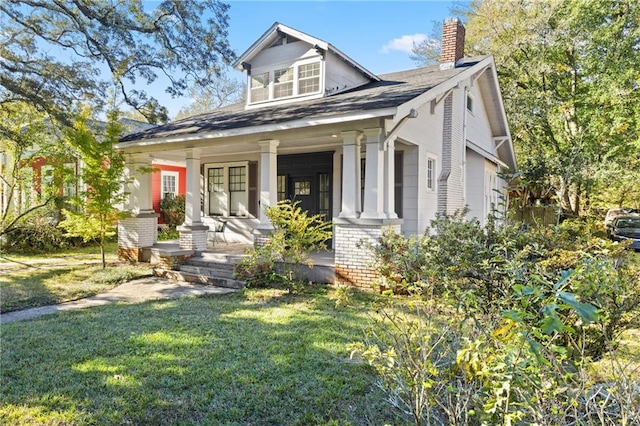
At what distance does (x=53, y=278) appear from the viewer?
8.41m

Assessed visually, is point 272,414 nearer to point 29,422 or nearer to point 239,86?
point 29,422

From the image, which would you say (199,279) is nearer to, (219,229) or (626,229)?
(219,229)

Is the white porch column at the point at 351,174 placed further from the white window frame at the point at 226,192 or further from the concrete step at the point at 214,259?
the white window frame at the point at 226,192

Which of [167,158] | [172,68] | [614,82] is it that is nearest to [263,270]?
[167,158]

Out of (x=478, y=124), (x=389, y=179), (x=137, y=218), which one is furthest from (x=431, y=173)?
(x=137, y=218)

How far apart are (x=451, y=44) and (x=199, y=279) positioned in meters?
9.92

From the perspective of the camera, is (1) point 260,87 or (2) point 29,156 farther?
(1) point 260,87

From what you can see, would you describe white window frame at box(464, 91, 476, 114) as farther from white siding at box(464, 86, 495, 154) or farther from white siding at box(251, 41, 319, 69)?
white siding at box(251, 41, 319, 69)

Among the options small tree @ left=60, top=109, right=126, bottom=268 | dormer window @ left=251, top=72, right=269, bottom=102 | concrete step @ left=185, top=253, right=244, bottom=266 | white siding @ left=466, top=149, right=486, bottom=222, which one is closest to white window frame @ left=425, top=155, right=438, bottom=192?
white siding @ left=466, top=149, right=486, bottom=222

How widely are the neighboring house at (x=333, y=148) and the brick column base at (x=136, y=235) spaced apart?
0.03 metres

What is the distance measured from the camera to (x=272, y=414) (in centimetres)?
300

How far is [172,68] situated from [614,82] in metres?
18.1

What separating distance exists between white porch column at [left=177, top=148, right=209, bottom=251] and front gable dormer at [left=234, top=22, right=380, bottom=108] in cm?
260

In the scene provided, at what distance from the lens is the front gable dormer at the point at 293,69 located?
392 inches
